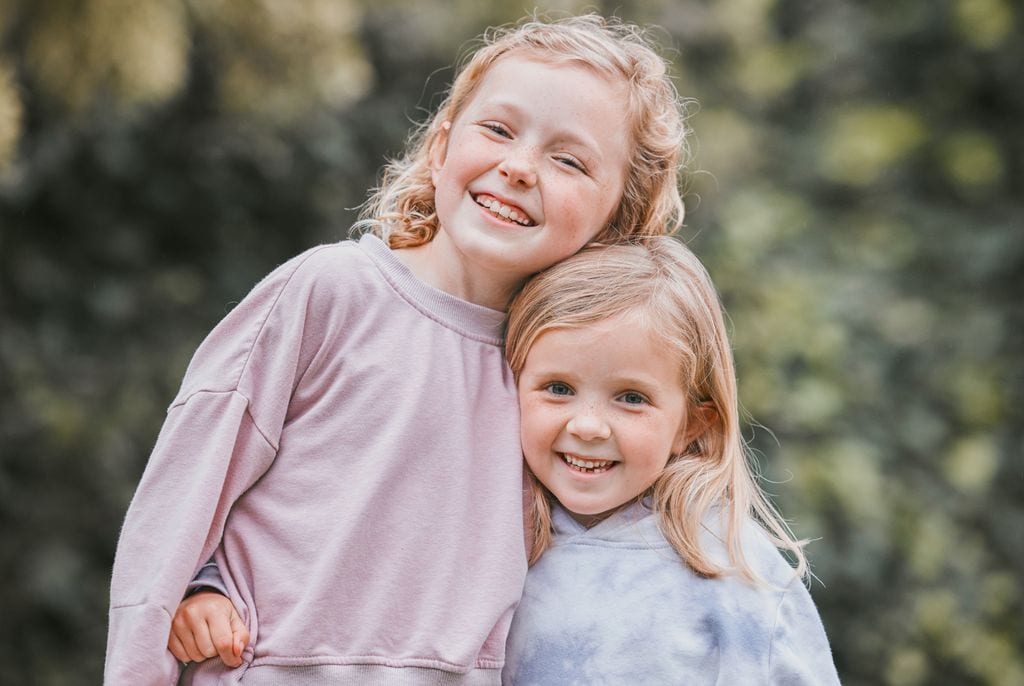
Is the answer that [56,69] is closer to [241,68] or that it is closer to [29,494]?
[241,68]

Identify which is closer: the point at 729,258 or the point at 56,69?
the point at 56,69

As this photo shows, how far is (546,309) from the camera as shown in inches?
77.4

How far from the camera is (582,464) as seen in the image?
199 centimetres

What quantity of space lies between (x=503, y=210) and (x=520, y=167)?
0.26 feet

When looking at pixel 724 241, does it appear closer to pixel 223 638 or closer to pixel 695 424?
pixel 695 424

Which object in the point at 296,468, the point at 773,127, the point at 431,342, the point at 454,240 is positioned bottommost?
the point at 773,127

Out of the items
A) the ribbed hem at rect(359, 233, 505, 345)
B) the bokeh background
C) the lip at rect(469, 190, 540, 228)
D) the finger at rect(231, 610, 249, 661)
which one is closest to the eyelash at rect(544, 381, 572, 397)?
the ribbed hem at rect(359, 233, 505, 345)

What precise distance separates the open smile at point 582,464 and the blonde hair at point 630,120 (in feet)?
1.21

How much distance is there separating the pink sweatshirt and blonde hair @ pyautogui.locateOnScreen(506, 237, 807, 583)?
0.45 ft

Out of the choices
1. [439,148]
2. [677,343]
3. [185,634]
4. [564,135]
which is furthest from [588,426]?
[185,634]

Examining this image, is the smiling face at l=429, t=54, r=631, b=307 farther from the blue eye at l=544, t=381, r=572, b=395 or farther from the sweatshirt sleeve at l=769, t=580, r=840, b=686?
the sweatshirt sleeve at l=769, t=580, r=840, b=686

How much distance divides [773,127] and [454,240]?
3.74 meters

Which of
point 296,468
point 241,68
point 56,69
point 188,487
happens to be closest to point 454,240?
point 296,468

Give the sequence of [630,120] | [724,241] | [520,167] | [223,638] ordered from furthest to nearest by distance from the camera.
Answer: [724,241] < [630,120] < [520,167] < [223,638]
